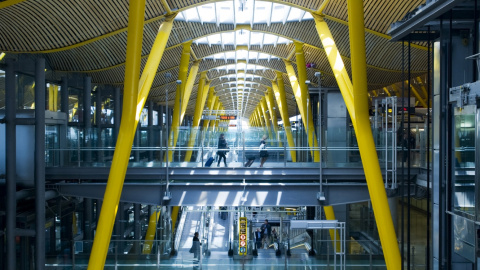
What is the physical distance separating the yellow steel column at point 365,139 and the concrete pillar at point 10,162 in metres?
10.1

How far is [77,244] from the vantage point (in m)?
20.2

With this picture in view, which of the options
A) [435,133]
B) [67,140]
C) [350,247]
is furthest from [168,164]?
[435,133]

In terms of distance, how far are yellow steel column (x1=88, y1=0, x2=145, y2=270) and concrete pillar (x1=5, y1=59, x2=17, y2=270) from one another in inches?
101

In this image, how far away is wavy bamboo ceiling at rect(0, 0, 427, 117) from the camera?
76.3 ft

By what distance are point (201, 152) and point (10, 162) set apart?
715cm

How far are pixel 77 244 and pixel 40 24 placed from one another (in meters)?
9.00

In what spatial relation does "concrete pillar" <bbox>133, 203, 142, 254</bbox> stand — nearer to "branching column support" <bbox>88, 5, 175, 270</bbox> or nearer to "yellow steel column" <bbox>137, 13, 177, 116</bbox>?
"yellow steel column" <bbox>137, 13, 177, 116</bbox>

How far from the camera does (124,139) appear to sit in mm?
17875

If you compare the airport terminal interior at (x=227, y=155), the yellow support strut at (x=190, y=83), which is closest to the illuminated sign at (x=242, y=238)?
the airport terminal interior at (x=227, y=155)

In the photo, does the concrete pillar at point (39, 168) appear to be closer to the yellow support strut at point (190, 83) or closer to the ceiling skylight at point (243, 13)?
the ceiling skylight at point (243, 13)

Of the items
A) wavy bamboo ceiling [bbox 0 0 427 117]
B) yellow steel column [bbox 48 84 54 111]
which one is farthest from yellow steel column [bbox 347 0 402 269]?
yellow steel column [bbox 48 84 54 111]

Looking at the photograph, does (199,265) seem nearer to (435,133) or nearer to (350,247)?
(350,247)

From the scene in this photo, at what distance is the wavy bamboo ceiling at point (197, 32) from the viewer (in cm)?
2327

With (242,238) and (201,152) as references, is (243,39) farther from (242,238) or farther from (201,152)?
(201,152)
